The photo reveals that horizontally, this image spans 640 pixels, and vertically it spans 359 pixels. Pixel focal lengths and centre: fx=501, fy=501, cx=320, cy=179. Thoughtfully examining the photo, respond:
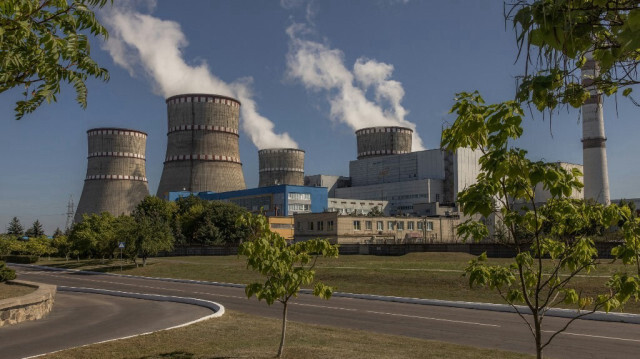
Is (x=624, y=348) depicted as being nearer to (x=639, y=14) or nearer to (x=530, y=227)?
(x=530, y=227)

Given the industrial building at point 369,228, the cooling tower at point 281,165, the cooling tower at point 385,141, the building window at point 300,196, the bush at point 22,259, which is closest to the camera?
the bush at point 22,259

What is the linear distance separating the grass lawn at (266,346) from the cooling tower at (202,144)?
243 feet

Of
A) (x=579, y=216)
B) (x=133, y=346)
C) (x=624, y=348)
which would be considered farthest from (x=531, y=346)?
(x=133, y=346)

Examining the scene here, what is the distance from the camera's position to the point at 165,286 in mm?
35000

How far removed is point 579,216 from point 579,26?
430 cm

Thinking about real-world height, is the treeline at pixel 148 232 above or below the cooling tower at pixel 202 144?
below

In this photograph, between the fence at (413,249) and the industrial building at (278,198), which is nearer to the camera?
the fence at (413,249)

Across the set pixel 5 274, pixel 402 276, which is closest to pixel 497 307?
pixel 402 276

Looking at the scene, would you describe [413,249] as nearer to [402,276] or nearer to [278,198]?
[402,276]

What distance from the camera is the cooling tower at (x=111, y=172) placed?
91.9 metres

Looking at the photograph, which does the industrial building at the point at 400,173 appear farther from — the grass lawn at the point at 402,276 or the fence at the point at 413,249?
the grass lawn at the point at 402,276

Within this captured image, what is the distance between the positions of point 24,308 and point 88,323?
2392 mm

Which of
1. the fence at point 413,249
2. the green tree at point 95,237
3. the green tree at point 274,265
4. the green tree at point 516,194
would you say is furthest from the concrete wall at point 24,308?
the green tree at point 95,237

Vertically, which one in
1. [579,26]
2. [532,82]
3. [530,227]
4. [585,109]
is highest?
[585,109]
